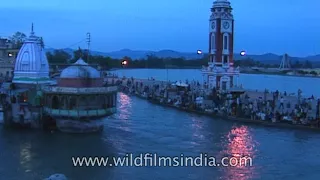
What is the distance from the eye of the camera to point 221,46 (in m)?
50.0

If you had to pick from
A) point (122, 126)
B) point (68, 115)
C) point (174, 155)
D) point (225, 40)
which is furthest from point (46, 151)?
point (225, 40)

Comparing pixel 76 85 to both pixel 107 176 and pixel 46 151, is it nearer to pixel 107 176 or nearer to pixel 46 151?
pixel 46 151

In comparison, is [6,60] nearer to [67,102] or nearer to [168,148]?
[67,102]

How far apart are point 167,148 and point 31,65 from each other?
45.2ft

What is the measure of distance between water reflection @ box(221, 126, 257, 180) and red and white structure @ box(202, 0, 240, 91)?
17.5m

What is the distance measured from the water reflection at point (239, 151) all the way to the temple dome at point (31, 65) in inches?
552

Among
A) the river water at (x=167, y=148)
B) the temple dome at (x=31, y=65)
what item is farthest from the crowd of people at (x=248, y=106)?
the temple dome at (x=31, y=65)

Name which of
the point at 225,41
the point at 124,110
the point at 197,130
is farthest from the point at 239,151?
the point at 225,41

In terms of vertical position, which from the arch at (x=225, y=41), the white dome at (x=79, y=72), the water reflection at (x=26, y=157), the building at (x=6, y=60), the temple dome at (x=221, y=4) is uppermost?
the temple dome at (x=221, y=4)

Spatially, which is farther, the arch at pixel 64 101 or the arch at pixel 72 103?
the arch at pixel 64 101

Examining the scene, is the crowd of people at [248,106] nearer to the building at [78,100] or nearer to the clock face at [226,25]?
the clock face at [226,25]

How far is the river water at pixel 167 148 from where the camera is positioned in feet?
66.9

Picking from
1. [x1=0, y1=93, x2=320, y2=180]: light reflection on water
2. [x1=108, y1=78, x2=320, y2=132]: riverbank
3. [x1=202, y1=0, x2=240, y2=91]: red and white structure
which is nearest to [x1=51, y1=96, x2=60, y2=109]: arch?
[x1=0, y1=93, x2=320, y2=180]: light reflection on water

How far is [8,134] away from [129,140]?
7571mm
